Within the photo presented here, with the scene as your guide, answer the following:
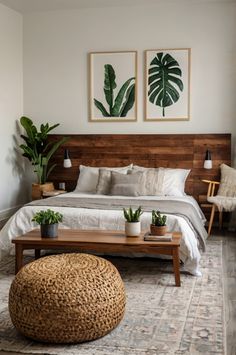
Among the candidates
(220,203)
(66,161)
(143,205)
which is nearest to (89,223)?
(143,205)

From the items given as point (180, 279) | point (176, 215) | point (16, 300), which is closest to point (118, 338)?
point (16, 300)

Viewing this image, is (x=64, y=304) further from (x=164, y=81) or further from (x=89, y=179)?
(x=164, y=81)

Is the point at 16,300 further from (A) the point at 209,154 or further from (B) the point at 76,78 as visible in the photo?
(B) the point at 76,78

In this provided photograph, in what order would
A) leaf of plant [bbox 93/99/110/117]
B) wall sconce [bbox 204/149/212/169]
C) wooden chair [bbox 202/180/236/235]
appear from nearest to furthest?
wooden chair [bbox 202/180/236/235]
wall sconce [bbox 204/149/212/169]
leaf of plant [bbox 93/99/110/117]

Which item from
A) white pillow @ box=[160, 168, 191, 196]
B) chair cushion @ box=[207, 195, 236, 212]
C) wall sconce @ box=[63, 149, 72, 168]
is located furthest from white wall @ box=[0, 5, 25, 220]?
chair cushion @ box=[207, 195, 236, 212]

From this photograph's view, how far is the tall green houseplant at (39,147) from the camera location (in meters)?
7.07

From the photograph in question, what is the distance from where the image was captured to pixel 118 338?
3.08 m

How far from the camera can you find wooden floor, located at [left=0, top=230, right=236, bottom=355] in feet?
10.2

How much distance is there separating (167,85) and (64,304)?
15.0 feet

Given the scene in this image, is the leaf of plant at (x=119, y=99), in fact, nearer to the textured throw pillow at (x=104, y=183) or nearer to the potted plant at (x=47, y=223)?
the textured throw pillow at (x=104, y=183)

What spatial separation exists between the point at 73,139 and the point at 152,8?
84.2 inches

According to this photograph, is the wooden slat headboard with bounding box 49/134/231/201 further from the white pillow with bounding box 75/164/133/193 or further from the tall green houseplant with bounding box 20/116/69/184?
the white pillow with bounding box 75/164/133/193

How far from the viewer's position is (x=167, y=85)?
689cm

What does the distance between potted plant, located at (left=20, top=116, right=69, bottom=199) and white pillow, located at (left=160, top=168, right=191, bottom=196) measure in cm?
165
